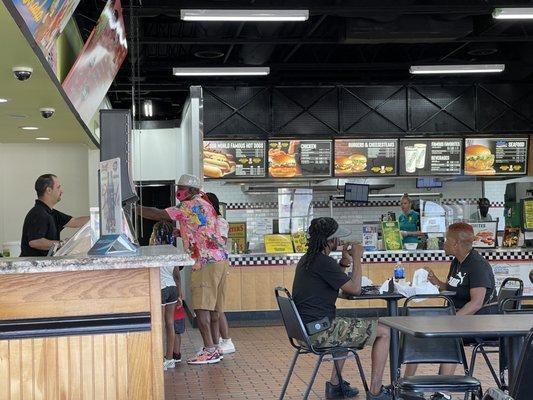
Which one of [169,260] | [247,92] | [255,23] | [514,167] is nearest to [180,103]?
[247,92]

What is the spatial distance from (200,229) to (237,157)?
14.9 ft

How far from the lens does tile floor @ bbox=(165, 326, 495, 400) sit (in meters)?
6.76

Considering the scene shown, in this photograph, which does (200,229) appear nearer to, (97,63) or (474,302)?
(97,63)

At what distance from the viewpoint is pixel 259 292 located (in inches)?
448

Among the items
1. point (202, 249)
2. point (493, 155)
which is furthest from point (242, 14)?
point (493, 155)

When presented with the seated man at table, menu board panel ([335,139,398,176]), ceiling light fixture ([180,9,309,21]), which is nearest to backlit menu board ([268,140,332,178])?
menu board panel ([335,139,398,176])

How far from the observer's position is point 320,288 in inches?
236

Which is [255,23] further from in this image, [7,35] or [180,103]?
[7,35]

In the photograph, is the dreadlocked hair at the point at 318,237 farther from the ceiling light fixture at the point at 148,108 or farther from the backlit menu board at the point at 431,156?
the ceiling light fixture at the point at 148,108

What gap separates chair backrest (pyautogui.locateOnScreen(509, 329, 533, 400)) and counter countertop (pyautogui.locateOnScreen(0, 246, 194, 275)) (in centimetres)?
155

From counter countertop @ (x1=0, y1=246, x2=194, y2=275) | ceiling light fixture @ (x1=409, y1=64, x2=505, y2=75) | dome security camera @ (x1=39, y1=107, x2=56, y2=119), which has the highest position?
ceiling light fixture @ (x1=409, y1=64, x2=505, y2=75)

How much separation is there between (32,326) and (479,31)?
809cm

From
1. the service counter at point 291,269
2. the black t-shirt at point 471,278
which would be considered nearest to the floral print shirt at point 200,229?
the black t-shirt at point 471,278

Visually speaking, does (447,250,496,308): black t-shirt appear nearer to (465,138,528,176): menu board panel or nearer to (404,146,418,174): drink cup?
(404,146,418,174): drink cup
